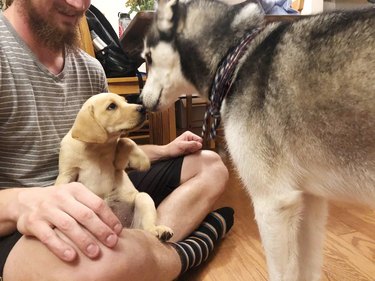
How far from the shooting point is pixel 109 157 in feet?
3.56

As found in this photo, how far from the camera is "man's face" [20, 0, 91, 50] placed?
109cm

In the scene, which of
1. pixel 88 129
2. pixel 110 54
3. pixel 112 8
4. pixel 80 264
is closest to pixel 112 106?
pixel 88 129

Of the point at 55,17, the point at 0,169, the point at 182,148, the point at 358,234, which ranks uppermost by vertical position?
the point at 55,17

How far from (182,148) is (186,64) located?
1.48 ft

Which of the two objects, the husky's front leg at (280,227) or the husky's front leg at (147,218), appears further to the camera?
the husky's front leg at (147,218)

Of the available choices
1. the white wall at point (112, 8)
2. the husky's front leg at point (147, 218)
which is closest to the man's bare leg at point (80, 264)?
the husky's front leg at point (147, 218)

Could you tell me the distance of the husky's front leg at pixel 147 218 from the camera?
996 mm

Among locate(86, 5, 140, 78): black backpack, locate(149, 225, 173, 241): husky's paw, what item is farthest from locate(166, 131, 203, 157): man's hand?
locate(86, 5, 140, 78): black backpack

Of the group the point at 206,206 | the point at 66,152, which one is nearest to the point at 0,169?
the point at 66,152

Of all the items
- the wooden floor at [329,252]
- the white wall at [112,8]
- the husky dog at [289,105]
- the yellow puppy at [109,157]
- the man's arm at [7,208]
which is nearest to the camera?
the husky dog at [289,105]

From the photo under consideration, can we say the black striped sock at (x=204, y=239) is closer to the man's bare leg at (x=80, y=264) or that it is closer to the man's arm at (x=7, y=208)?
the man's bare leg at (x=80, y=264)

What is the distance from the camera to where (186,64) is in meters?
1.09

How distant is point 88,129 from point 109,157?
17 cm

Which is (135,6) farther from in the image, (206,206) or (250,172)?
(250,172)
